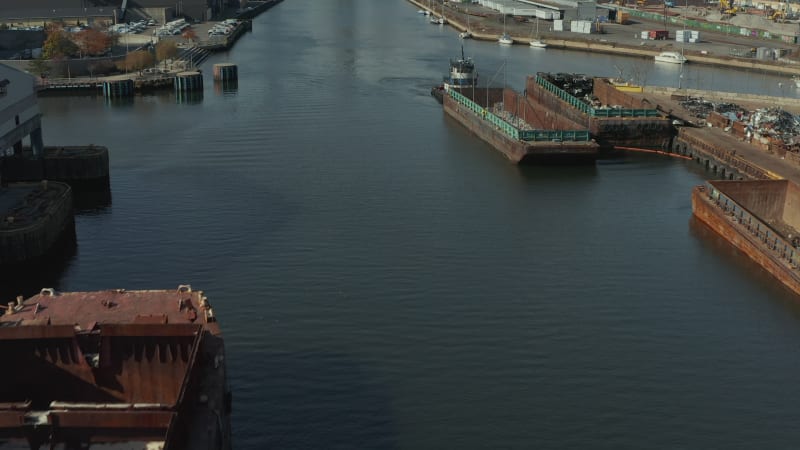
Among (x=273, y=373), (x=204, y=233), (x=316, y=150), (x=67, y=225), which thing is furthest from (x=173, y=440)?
(x=316, y=150)

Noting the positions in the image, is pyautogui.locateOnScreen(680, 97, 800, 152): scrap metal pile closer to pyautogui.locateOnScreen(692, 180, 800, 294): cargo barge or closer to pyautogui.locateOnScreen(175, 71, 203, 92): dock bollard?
pyautogui.locateOnScreen(692, 180, 800, 294): cargo barge

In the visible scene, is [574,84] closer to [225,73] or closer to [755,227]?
[225,73]

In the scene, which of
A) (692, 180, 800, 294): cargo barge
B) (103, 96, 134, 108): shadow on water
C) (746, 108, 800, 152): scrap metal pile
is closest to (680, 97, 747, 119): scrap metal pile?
(746, 108, 800, 152): scrap metal pile

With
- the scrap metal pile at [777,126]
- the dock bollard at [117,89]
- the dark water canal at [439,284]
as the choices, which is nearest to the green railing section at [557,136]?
the dark water canal at [439,284]

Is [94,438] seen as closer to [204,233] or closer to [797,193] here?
[204,233]

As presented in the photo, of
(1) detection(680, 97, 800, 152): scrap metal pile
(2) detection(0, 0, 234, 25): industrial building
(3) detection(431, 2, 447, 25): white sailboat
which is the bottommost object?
(1) detection(680, 97, 800, 152): scrap metal pile
